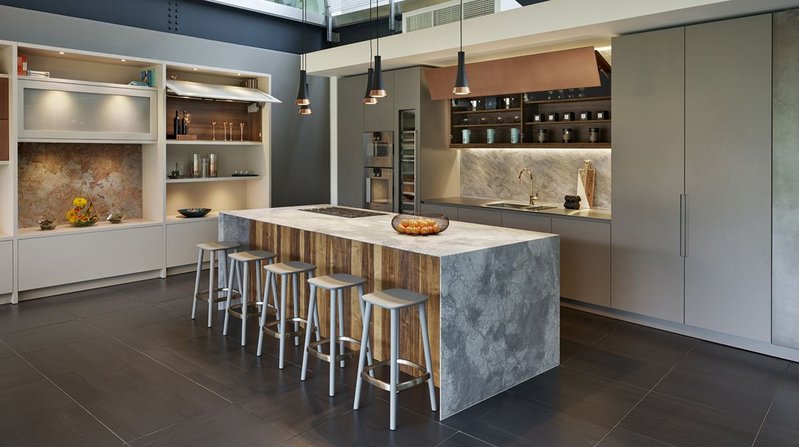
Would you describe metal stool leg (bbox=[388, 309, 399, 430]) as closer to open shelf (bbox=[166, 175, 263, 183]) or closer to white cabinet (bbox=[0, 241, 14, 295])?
white cabinet (bbox=[0, 241, 14, 295])

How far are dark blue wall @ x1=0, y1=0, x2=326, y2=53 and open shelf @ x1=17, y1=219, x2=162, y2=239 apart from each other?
223cm

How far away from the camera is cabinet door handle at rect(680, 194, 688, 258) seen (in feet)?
15.4

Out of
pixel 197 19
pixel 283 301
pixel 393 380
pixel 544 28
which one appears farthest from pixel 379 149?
pixel 393 380

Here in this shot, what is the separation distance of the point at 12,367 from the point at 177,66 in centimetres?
387

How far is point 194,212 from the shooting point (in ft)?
23.3

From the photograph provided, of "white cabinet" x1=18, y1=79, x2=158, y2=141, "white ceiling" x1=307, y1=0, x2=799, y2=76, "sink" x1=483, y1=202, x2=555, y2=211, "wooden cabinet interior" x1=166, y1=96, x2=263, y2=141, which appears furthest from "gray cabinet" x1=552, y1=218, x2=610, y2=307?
"white cabinet" x1=18, y1=79, x2=158, y2=141

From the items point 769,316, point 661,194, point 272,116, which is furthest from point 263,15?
point 769,316

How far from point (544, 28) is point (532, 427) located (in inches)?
130

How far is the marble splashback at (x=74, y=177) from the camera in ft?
20.2

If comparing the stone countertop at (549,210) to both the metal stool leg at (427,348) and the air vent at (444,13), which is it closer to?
the air vent at (444,13)

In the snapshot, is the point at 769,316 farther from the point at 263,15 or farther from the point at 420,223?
the point at 263,15

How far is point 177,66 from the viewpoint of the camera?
677 cm

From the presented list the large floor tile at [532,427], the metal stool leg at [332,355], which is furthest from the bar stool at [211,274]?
the large floor tile at [532,427]

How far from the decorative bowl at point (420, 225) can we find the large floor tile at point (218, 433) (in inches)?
61.3
